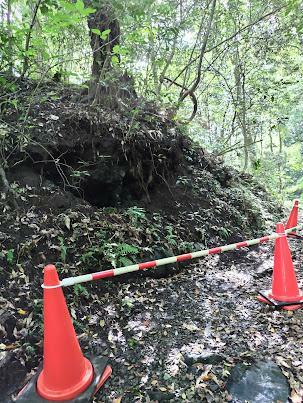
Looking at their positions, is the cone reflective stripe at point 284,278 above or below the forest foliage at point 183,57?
below

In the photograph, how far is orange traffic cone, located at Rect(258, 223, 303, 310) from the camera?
3969mm

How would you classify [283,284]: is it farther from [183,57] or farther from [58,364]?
[183,57]

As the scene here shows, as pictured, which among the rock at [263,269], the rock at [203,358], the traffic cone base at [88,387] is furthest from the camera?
the rock at [263,269]

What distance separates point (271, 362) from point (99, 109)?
5.18 metres

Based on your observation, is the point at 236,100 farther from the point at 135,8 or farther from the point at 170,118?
the point at 135,8

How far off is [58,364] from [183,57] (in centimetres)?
992

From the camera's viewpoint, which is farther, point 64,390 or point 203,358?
point 203,358

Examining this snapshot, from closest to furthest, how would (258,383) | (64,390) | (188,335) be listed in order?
1. (64,390)
2. (258,383)
3. (188,335)

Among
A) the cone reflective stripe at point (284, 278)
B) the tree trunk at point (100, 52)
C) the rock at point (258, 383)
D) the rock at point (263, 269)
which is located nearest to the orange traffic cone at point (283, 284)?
the cone reflective stripe at point (284, 278)

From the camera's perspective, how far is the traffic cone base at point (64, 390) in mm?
2545

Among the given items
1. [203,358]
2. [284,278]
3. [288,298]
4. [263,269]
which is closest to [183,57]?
[263,269]

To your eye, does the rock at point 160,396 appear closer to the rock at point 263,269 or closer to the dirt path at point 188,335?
the dirt path at point 188,335

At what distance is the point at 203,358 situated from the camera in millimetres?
3107

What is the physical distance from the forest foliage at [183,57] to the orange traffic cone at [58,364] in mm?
2892
